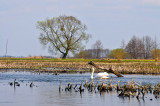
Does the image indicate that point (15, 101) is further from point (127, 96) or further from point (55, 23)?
point (55, 23)

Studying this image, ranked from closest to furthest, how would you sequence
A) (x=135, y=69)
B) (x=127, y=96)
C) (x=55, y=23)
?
(x=127, y=96)
(x=135, y=69)
(x=55, y=23)

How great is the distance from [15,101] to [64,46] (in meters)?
61.7

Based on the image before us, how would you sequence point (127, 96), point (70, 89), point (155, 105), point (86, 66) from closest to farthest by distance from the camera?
point (155, 105) < point (127, 96) < point (70, 89) < point (86, 66)

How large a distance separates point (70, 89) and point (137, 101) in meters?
5.82

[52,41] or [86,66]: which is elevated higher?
[52,41]

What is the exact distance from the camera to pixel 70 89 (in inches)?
963

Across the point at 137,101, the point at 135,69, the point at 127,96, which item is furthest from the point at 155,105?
the point at 135,69

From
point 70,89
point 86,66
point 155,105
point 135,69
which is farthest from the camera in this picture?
point 86,66

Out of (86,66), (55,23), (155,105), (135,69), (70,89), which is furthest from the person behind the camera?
(55,23)

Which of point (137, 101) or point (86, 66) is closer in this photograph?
point (137, 101)

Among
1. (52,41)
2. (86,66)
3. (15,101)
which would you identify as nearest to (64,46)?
(52,41)

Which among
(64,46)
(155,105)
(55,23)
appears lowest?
(155,105)

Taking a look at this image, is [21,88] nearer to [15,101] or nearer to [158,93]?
[15,101]

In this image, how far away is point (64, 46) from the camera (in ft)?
266
